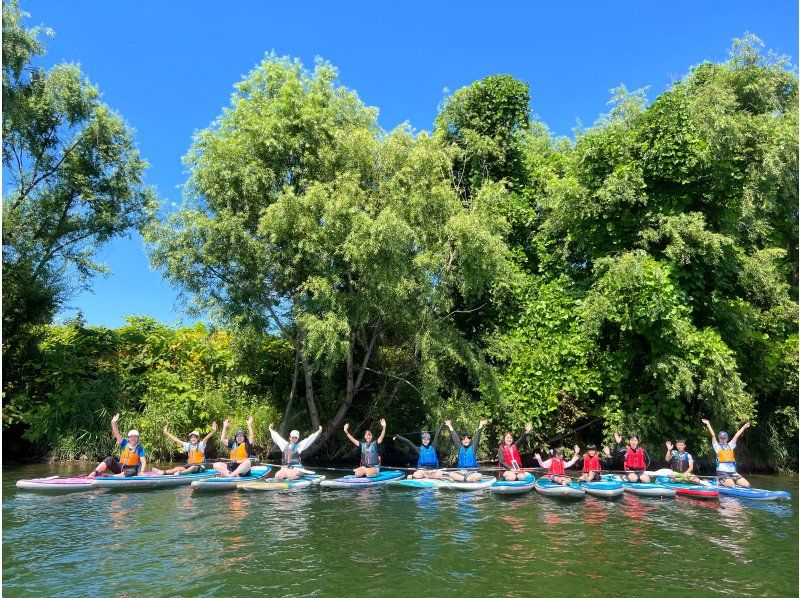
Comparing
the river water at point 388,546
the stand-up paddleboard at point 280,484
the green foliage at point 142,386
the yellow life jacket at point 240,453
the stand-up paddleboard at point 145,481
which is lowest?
the river water at point 388,546

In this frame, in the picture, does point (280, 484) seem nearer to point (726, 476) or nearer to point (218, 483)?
point (218, 483)

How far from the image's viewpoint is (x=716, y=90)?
1894 cm

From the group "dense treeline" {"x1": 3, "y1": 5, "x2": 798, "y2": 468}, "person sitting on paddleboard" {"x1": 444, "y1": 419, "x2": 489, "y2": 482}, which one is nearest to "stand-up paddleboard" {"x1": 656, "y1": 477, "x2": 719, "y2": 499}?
"dense treeline" {"x1": 3, "y1": 5, "x2": 798, "y2": 468}

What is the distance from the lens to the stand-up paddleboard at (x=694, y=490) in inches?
524

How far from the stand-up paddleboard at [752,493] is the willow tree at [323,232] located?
6968mm

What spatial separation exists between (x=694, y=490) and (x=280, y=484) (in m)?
9.71

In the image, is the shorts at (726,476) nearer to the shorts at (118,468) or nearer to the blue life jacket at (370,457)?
the blue life jacket at (370,457)

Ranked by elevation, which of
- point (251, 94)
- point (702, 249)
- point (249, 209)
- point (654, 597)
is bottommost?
point (654, 597)

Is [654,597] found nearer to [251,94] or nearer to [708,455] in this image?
[708,455]

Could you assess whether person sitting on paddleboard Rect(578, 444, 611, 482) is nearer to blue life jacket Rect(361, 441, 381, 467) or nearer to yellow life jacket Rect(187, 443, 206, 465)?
blue life jacket Rect(361, 441, 381, 467)

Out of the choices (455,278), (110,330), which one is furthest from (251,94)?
(110,330)

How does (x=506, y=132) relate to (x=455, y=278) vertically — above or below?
above

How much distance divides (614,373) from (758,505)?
571cm

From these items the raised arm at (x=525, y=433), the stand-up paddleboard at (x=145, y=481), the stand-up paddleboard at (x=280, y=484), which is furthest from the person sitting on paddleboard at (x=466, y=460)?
the stand-up paddleboard at (x=145, y=481)
